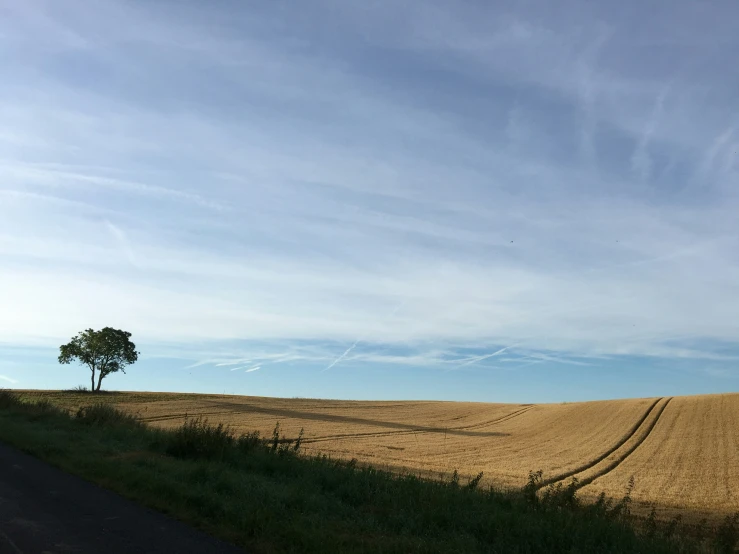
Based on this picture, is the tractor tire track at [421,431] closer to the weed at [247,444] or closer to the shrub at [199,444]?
the weed at [247,444]

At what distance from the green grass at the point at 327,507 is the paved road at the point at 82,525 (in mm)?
483

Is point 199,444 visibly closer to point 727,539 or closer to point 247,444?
point 247,444

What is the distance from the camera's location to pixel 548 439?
46.4 m

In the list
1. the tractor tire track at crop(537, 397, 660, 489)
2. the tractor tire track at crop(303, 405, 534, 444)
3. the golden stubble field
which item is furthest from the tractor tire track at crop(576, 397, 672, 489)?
the tractor tire track at crop(303, 405, 534, 444)

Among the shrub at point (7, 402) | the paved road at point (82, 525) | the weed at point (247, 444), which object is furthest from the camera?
the shrub at point (7, 402)

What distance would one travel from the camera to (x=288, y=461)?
49.9ft

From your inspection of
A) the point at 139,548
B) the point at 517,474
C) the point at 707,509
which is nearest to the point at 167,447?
the point at 139,548

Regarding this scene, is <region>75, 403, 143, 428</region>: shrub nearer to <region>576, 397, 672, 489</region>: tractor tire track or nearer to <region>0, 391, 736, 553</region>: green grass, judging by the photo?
<region>0, 391, 736, 553</region>: green grass

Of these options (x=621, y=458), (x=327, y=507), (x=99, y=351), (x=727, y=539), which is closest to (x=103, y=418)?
(x=327, y=507)

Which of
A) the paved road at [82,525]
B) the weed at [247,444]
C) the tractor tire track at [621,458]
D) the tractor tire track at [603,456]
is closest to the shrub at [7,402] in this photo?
the weed at [247,444]

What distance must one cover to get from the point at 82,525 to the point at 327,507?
4118 millimetres

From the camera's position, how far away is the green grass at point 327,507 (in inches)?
344

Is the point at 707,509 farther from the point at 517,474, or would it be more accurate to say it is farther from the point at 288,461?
the point at 288,461

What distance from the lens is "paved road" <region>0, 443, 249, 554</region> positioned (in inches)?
308
